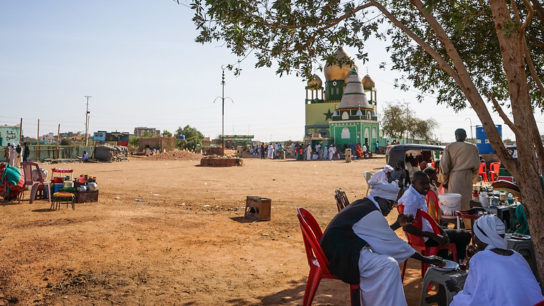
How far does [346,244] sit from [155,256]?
3.52 meters

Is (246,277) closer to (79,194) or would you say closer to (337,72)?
(79,194)

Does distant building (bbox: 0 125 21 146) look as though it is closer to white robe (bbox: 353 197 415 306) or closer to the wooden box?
the wooden box

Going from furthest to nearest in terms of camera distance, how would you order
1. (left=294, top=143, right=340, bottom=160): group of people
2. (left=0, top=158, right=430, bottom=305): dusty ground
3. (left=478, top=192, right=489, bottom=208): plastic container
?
(left=294, top=143, right=340, bottom=160): group of people
(left=478, top=192, right=489, bottom=208): plastic container
(left=0, top=158, right=430, bottom=305): dusty ground

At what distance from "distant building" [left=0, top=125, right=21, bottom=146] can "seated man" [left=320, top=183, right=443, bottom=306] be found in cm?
3465

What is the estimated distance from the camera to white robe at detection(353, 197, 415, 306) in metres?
2.97

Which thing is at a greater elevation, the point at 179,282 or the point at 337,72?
the point at 337,72

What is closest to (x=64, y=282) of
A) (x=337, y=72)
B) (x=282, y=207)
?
(x=282, y=207)

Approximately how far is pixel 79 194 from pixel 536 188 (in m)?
9.86

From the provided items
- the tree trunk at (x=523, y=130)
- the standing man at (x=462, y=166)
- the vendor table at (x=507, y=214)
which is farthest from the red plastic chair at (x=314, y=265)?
the standing man at (x=462, y=166)

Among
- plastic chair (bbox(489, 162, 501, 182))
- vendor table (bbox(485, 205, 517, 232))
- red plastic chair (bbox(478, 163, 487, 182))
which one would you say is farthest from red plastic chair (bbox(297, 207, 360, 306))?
red plastic chair (bbox(478, 163, 487, 182))

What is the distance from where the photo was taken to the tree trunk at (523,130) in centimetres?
329

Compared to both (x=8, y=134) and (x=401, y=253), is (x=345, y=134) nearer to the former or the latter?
(x=8, y=134)

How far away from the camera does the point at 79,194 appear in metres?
9.88

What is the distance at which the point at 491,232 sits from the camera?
2545 mm
